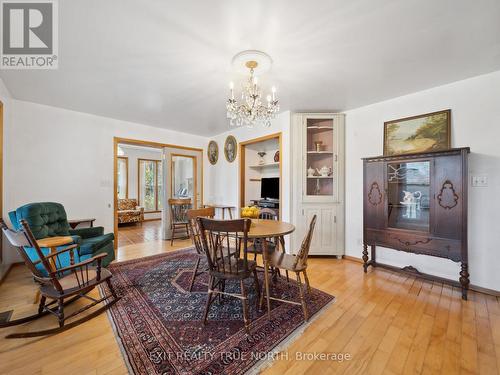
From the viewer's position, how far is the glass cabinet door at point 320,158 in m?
3.66

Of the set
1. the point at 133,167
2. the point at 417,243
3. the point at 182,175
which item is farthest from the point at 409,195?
the point at 133,167

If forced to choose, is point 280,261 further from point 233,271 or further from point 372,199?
point 372,199

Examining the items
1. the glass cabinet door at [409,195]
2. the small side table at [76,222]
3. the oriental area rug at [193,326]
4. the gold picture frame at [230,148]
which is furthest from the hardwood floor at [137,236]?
the glass cabinet door at [409,195]

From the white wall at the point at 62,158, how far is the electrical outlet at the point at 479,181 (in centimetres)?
540

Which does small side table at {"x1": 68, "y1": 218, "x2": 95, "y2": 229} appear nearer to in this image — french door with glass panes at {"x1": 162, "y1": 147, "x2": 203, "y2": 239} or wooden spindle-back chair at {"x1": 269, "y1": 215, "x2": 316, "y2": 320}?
french door with glass panes at {"x1": 162, "y1": 147, "x2": 203, "y2": 239}

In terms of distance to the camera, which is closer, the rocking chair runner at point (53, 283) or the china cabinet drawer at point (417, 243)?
the rocking chair runner at point (53, 283)

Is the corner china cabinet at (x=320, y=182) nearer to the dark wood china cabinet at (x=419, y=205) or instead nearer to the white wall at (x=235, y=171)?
the white wall at (x=235, y=171)

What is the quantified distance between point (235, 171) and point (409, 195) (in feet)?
10.6

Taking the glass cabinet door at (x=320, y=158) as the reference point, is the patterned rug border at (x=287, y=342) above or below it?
below

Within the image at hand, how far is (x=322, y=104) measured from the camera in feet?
11.0

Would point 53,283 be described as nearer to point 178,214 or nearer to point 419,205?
point 178,214

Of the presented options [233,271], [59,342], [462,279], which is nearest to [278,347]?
[233,271]

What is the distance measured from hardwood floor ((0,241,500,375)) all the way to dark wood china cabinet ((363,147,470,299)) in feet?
1.71

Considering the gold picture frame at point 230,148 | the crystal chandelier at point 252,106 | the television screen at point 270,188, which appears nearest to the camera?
the crystal chandelier at point 252,106
